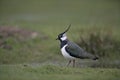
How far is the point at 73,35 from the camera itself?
1905cm

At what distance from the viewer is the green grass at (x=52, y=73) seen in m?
11.2

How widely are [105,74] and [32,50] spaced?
5.65 m

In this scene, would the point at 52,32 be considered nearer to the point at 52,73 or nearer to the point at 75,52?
the point at 75,52

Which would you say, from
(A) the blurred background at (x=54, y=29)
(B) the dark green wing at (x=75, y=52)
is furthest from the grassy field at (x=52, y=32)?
(B) the dark green wing at (x=75, y=52)

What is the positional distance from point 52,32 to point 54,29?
75 cm

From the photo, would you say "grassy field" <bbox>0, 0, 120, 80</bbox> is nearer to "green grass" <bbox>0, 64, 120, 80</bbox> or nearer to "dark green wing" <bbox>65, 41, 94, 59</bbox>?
"green grass" <bbox>0, 64, 120, 80</bbox>

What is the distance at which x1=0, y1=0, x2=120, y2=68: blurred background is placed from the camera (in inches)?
640

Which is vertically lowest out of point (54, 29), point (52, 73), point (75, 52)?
point (54, 29)

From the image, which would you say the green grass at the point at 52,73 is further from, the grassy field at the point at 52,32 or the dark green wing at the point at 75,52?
the dark green wing at the point at 75,52

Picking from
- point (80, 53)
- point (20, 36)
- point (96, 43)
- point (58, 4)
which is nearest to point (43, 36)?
point (20, 36)

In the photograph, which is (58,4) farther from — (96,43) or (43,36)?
(96,43)

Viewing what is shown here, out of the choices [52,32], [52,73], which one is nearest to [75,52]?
[52,73]

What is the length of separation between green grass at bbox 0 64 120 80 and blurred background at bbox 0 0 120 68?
8.27 ft

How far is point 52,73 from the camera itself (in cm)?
1169
